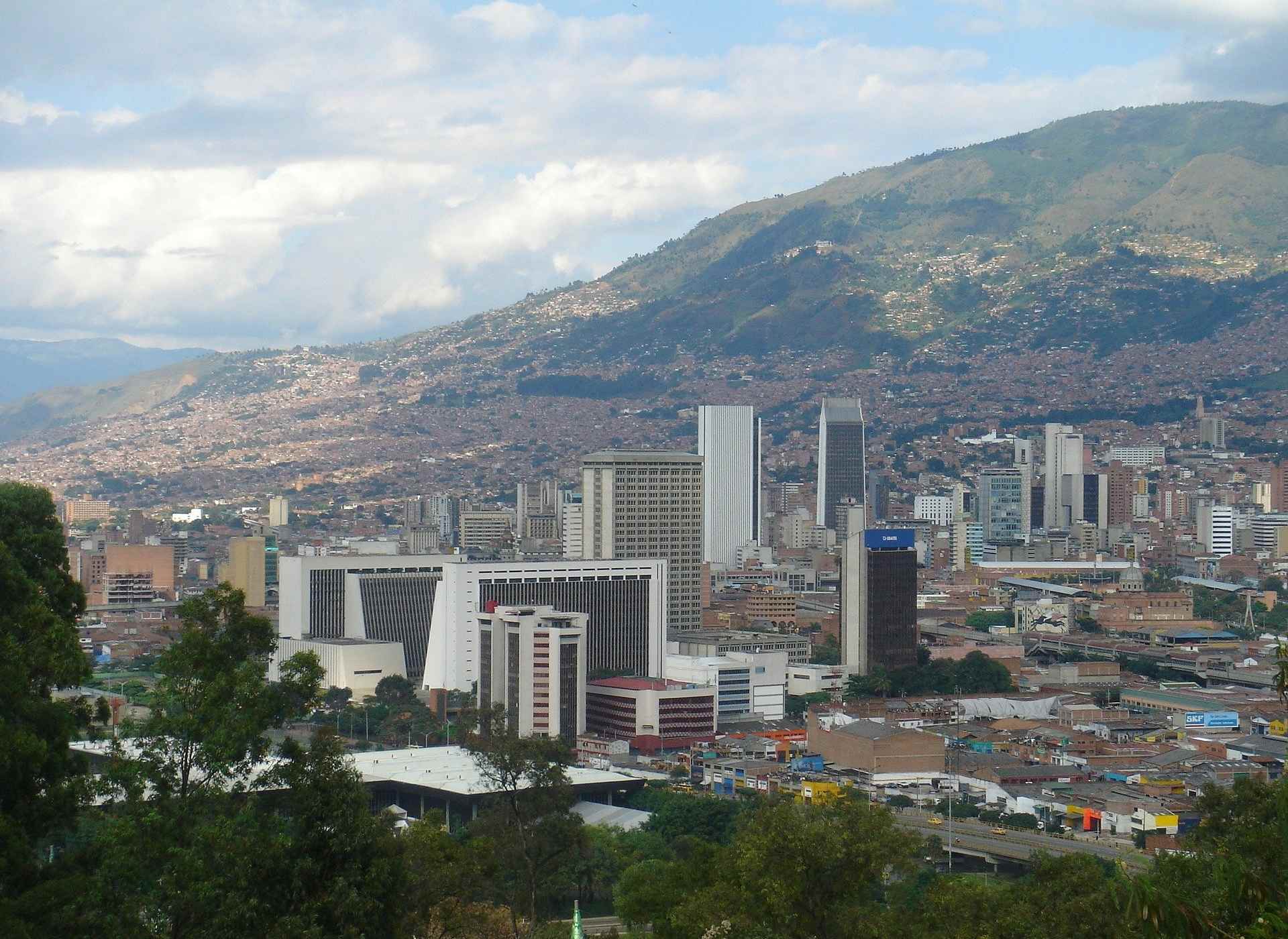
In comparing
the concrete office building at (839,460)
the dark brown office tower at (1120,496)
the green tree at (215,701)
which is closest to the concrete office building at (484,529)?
the concrete office building at (839,460)

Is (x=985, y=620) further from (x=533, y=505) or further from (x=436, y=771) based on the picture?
(x=533, y=505)

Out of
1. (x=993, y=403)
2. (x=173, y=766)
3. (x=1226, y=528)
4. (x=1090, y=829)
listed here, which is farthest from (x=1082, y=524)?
(x=173, y=766)

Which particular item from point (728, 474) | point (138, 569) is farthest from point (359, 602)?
point (728, 474)

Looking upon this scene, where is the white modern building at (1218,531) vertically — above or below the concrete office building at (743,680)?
above

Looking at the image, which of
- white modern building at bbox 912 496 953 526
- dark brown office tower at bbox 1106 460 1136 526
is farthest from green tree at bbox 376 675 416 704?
dark brown office tower at bbox 1106 460 1136 526

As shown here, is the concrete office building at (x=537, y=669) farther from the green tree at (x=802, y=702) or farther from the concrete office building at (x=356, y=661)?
the concrete office building at (x=356, y=661)

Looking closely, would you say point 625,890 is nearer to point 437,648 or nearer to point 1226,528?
point 437,648
